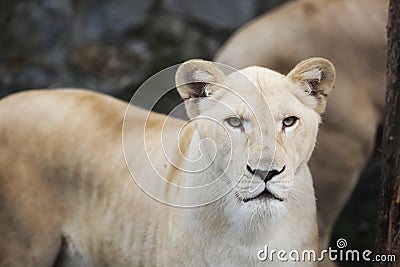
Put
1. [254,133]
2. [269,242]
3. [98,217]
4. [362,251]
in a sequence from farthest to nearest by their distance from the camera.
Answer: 1. [362,251]
2. [98,217]
3. [269,242]
4. [254,133]

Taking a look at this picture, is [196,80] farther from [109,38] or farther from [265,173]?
[109,38]

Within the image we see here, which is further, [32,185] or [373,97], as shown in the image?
[373,97]

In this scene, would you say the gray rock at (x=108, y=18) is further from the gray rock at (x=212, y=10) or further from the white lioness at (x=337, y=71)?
the white lioness at (x=337, y=71)

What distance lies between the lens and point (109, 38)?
4.49 metres

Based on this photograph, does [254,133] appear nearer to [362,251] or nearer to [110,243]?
[110,243]

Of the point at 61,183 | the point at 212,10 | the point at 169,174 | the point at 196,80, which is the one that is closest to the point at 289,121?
the point at 196,80

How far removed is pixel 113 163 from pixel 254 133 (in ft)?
2.30

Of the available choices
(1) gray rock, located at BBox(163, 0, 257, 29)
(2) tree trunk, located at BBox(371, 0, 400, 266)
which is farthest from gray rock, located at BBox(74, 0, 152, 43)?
(2) tree trunk, located at BBox(371, 0, 400, 266)

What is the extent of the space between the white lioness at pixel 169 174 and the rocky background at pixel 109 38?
5.02ft

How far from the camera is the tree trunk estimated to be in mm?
2547

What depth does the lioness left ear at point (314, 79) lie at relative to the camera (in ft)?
7.52

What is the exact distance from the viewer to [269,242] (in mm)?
2305

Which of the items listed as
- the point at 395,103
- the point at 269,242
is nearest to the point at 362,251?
the point at 395,103

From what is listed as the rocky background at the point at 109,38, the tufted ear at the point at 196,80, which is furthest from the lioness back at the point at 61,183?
the rocky background at the point at 109,38
